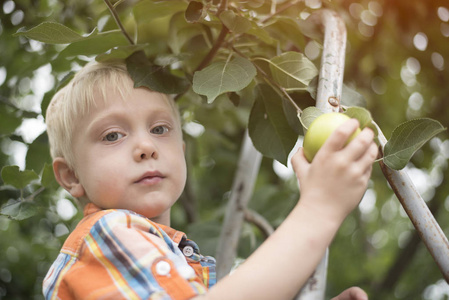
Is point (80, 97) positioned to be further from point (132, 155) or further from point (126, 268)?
point (126, 268)

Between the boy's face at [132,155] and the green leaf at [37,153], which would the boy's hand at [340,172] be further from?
the green leaf at [37,153]

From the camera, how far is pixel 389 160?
0.74 m

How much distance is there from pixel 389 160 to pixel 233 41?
45 centimetres

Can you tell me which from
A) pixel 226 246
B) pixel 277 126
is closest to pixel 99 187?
pixel 277 126

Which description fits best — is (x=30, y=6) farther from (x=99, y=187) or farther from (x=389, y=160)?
(x=389, y=160)

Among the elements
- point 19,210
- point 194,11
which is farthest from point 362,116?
point 19,210

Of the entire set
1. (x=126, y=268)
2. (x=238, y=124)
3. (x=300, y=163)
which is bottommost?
(x=238, y=124)

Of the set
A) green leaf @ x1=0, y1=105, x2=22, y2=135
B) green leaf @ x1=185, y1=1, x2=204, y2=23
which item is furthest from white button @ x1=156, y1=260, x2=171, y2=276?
green leaf @ x1=0, y1=105, x2=22, y2=135

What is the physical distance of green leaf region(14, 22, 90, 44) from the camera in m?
0.91

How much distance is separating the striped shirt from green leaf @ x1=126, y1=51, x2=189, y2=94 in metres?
0.29

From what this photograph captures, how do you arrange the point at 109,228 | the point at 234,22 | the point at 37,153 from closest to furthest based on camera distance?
1. the point at 109,228
2. the point at 234,22
3. the point at 37,153

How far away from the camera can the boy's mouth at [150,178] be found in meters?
0.94

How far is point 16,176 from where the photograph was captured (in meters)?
1.12

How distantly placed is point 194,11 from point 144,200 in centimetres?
36
